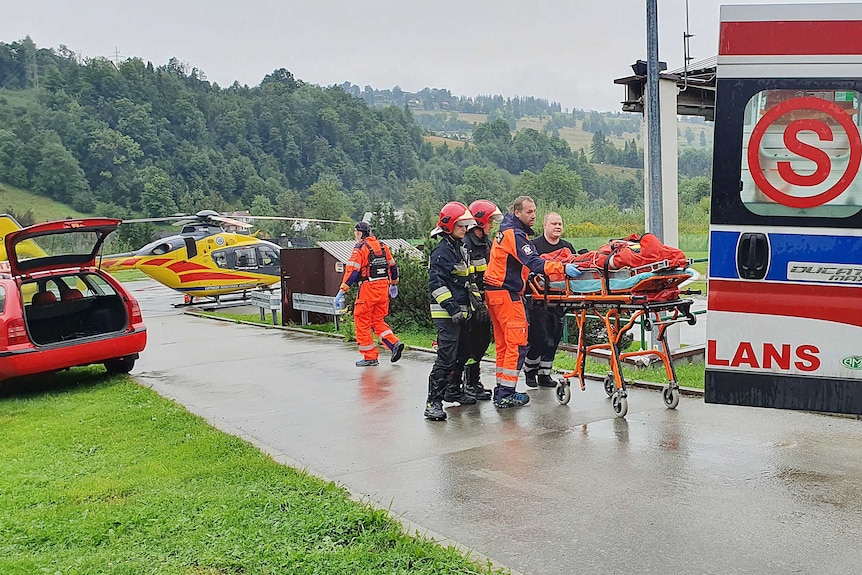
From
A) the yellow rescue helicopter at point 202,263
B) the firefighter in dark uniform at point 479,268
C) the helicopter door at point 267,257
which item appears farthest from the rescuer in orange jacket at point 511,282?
the helicopter door at point 267,257

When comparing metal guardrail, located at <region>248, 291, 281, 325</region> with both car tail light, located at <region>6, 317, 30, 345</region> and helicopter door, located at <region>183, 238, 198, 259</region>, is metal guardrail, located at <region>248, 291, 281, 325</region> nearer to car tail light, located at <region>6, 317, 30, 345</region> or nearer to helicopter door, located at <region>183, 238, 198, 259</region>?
helicopter door, located at <region>183, 238, 198, 259</region>

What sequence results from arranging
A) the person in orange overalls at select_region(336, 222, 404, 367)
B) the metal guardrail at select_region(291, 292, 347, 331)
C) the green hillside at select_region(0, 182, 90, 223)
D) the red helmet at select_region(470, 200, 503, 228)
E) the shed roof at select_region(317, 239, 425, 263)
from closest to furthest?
the red helmet at select_region(470, 200, 503, 228)
the person in orange overalls at select_region(336, 222, 404, 367)
the metal guardrail at select_region(291, 292, 347, 331)
the shed roof at select_region(317, 239, 425, 263)
the green hillside at select_region(0, 182, 90, 223)

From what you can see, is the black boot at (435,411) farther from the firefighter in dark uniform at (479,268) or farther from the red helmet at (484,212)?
the red helmet at (484,212)

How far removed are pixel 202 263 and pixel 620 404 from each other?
63.5 ft

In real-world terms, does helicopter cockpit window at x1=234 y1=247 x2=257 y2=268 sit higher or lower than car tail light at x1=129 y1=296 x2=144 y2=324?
lower

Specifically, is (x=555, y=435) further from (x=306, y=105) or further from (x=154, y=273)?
(x=306, y=105)

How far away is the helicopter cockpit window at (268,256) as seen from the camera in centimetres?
2609

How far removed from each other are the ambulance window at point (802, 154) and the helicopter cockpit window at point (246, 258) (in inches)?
868

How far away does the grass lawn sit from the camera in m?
4.53

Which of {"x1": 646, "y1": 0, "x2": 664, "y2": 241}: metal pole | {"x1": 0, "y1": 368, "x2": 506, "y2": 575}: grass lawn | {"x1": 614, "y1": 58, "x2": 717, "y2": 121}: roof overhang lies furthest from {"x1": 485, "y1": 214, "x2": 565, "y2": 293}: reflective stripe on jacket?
{"x1": 614, "y1": 58, "x2": 717, "y2": 121}: roof overhang

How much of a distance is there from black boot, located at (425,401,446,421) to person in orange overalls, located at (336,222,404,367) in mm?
3430

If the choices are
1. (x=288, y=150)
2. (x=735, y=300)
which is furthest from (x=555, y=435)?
(x=288, y=150)

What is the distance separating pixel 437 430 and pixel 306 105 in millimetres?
101561

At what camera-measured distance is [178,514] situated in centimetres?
530
